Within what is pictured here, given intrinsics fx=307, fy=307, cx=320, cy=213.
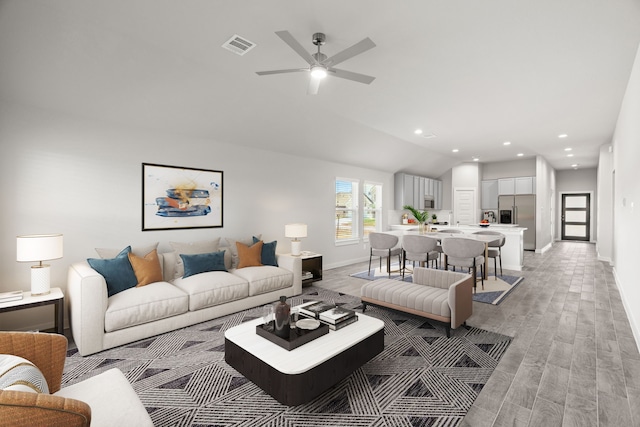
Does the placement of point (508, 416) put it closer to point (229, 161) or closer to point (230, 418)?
point (230, 418)

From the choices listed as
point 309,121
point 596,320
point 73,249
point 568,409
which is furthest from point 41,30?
point 596,320

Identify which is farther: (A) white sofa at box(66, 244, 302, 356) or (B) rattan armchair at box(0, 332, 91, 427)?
(A) white sofa at box(66, 244, 302, 356)

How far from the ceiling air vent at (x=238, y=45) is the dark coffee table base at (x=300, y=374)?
2588 mm

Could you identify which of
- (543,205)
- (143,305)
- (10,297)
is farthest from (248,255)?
(543,205)

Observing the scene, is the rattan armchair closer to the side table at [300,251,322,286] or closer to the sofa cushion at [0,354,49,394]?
the sofa cushion at [0,354,49,394]

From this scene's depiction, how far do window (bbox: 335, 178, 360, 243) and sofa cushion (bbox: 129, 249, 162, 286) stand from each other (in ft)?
13.2

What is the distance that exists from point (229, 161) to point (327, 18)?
9.85ft

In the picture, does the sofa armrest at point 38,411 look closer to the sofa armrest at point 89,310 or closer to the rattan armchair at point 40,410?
the rattan armchair at point 40,410

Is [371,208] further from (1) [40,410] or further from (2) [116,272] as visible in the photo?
(1) [40,410]

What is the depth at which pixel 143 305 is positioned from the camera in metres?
3.13

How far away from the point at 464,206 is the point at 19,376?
1060cm

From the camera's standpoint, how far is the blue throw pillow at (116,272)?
326 cm

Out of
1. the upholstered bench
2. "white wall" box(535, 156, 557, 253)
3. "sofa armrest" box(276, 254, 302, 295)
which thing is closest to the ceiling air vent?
"sofa armrest" box(276, 254, 302, 295)

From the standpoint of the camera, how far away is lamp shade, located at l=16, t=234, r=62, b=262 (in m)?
2.82
